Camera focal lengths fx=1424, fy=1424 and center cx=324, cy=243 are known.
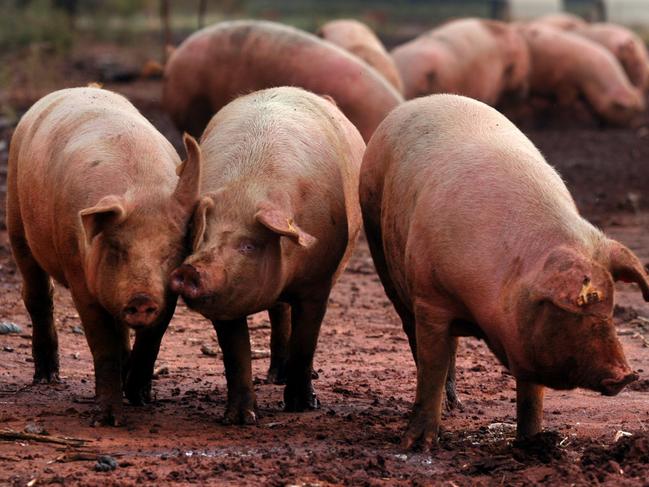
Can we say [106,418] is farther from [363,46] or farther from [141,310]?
[363,46]

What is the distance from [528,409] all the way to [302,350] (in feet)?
4.50

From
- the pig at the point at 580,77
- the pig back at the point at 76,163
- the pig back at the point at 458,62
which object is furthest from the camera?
the pig at the point at 580,77

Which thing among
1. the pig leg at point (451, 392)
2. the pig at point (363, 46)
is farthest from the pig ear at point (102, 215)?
the pig at point (363, 46)

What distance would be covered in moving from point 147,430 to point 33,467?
91cm

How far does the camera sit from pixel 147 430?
265 inches

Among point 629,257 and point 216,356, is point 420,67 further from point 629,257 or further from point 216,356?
point 629,257

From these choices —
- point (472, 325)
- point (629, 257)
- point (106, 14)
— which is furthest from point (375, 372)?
point (106, 14)

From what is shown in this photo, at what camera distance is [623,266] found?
18.7ft

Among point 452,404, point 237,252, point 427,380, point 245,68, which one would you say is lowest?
point 452,404

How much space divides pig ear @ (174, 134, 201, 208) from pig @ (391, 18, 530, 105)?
12.4m

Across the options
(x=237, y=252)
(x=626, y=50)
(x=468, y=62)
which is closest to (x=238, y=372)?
(x=237, y=252)

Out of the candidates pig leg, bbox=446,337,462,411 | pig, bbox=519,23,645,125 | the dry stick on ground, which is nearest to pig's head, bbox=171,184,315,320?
the dry stick on ground

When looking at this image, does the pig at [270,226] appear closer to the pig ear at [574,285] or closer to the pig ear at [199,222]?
the pig ear at [199,222]

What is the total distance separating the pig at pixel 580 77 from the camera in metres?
20.5
